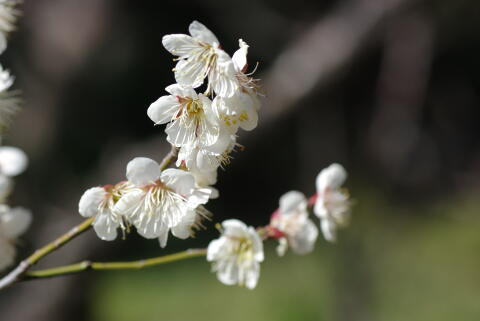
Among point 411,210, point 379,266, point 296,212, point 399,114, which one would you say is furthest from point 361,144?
point 296,212

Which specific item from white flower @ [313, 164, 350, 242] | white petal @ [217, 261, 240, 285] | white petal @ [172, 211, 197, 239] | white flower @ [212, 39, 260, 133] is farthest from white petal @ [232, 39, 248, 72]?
white flower @ [313, 164, 350, 242]

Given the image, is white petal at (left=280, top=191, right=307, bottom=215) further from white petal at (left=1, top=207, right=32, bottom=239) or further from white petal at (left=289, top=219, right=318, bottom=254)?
white petal at (left=1, top=207, right=32, bottom=239)

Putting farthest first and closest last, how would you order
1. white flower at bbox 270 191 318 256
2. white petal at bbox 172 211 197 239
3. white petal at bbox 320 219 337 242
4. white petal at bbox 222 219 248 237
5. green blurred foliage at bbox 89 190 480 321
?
green blurred foliage at bbox 89 190 480 321 → white petal at bbox 320 219 337 242 → white flower at bbox 270 191 318 256 → white petal at bbox 222 219 248 237 → white petal at bbox 172 211 197 239

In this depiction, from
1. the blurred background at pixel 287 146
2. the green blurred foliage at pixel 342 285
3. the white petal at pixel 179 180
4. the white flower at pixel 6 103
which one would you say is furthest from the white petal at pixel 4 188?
the green blurred foliage at pixel 342 285

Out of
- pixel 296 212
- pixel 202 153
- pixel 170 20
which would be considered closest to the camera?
pixel 202 153

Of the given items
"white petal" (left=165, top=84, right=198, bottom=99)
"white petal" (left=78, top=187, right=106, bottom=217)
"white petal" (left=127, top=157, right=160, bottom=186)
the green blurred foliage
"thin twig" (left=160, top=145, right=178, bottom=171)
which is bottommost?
"white petal" (left=78, top=187, right=106, bottom=217)

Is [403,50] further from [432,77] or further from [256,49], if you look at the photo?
[432,77]

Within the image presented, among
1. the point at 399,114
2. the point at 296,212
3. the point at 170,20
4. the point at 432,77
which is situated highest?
the point at 170,20
